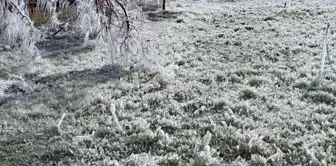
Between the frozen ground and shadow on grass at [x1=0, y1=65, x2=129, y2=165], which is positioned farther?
shadow on grass at [x1=0, y1=65, x2=129, y2=165]

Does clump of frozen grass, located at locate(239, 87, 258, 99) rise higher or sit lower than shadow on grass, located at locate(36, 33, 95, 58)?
higher

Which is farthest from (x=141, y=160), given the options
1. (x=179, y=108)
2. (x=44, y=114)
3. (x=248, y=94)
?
(x=248, y=94)

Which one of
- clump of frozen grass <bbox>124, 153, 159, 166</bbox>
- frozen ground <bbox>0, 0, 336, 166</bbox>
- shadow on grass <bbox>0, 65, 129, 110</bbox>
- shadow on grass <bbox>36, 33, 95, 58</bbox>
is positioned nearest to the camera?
clump of frozen grass <bbox>124, 153, 159, 166</bbox>

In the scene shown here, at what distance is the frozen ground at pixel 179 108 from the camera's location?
7594 millimetres

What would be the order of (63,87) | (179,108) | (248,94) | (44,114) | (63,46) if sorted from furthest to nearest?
(63,46) → (63,87) → (248,94) → (44,114) → (179,108)

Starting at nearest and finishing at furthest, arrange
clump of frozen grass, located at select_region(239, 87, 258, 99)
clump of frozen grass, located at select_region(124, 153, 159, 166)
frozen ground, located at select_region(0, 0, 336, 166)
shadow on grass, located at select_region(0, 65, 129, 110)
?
1. clump of frozen grass, located at select_region(124, 153, 159, 166)
2. frozen ground, located at select_region(0, 0, 336, 166)
3. clump of frozen grass, located at select_region(239, 87, 258, 99)
4. shadow on grass, located at select_region(0, 65, 129, 110)

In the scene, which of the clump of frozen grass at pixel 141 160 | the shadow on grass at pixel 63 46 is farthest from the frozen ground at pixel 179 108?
the shadow on grass at pixel 63 46

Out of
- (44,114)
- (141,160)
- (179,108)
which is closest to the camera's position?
(141,160)

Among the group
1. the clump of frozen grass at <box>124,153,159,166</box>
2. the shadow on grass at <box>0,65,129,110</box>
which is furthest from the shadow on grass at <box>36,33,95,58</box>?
the clump of frozen grass at <box>124,153,159,166</box>

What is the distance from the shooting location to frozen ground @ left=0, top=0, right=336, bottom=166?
24.9 feet

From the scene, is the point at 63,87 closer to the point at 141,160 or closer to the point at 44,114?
the point at 44,114

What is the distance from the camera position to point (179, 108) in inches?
386

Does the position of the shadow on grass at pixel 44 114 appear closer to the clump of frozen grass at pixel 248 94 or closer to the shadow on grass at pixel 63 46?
the shadow on grass at pixel 63 46

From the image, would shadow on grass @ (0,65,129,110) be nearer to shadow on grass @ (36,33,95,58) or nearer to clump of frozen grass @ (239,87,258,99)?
shadow on grass @ (36,33,95,58)
